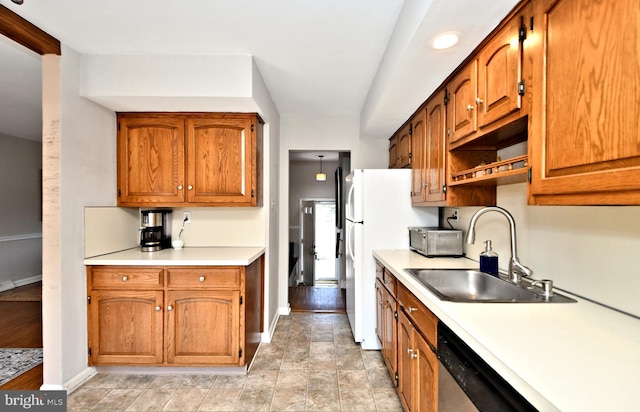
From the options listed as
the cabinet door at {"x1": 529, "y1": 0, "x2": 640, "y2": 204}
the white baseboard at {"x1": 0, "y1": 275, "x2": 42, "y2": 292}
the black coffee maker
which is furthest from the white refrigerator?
the white baseboard at {"x1": 0, "y1": 275, "x2": 42, "y2": 292}

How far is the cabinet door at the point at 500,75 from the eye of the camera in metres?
1.26

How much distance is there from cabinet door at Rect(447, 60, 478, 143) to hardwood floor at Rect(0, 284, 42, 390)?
3263 mm

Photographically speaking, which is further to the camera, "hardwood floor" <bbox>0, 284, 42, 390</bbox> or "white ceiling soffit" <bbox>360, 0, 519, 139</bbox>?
"hardwood floor" <bbox>0, 284, 42, 390</bbox>

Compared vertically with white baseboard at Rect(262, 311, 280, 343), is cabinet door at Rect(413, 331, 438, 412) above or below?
above

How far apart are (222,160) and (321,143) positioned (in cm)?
138

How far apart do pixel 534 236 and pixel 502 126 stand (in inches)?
25.5

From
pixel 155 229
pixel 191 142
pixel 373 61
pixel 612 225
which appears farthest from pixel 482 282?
A: pixel 155 229

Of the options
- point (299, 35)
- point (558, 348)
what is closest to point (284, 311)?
point (299, 35)

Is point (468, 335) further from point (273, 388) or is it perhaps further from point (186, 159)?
point (186, 159)

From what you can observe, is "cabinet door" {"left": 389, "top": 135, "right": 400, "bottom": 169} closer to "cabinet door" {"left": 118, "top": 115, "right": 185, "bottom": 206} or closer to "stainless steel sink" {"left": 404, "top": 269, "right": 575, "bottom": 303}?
"stainless steel sink" {"left": 404, "top": 269, "right": 575, "bottom": 303}

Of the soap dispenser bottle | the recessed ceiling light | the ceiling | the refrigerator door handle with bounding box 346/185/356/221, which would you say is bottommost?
the soap dispenser bottle

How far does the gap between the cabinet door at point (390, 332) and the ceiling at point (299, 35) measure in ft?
4.99

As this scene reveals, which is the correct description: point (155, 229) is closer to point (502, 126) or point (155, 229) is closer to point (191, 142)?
point (191, 142)

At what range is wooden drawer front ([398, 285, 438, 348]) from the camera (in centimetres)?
131
